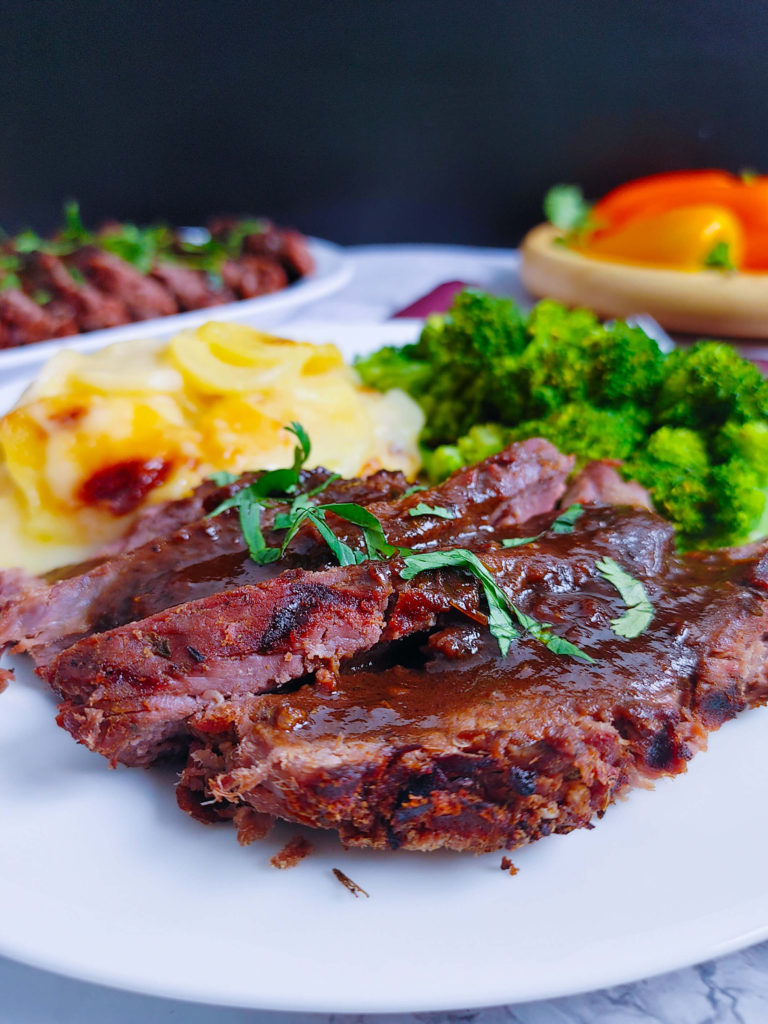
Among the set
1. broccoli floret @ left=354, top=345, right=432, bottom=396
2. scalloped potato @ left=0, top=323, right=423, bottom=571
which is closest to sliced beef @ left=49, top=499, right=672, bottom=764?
scalloped potato @ left=0, top=323, right=423, bottom=571

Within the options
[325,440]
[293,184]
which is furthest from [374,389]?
[293,184]

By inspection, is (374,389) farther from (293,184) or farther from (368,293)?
(293,184)

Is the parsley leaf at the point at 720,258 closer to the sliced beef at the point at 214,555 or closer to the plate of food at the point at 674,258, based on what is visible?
the plate of food at the point at 674,258

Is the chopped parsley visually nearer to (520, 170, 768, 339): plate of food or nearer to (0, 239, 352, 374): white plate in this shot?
(0, 239, 352, 374): white plate

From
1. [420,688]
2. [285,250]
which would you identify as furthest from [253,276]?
→ [420,688]

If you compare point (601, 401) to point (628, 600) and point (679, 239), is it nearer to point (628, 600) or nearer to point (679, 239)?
point (628, 600)

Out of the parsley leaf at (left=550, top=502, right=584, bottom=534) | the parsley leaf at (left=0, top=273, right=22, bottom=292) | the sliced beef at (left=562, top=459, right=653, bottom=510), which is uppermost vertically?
the parsley leaf at (left=550, top=502, right=584, bottom=534)
